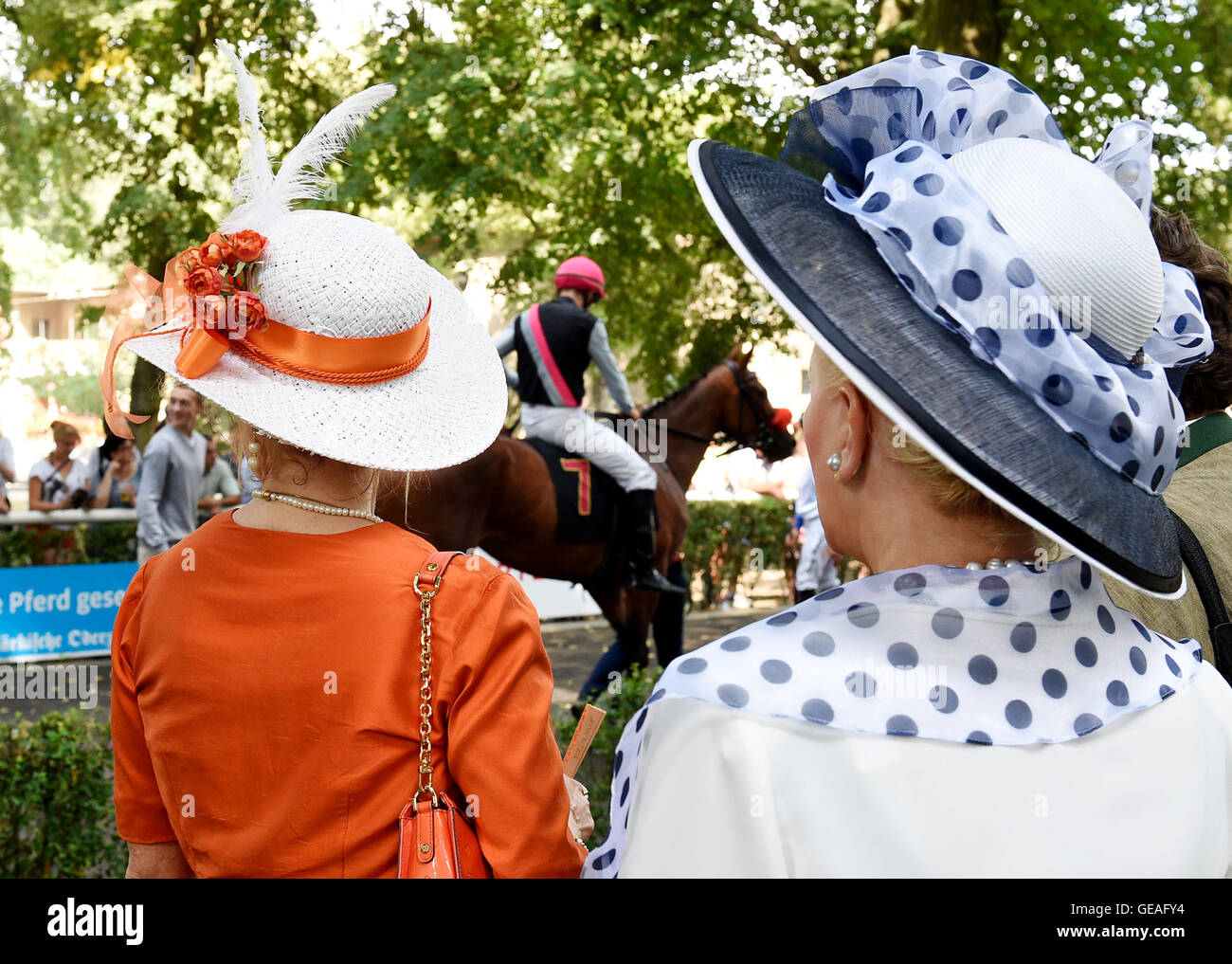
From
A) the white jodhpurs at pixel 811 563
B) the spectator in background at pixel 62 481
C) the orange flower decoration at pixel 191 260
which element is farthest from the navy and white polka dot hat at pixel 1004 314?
the spectator in background at pixel 62 481

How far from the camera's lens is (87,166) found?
54.9 ft

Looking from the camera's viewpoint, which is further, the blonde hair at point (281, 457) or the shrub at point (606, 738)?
the shrub at point (606, 738)

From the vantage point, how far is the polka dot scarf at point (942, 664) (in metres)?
1.06

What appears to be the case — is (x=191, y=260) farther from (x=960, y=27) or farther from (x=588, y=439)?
(x=960, y=27)

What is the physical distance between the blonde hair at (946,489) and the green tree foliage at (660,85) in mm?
7526

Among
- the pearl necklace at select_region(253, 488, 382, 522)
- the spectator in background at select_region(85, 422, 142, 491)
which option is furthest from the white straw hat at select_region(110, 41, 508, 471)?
the spectator in background at select_region(85, 422, 142, 491)

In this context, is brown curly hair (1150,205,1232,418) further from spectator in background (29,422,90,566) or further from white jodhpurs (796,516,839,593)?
spectator in background (29,422,90,566)

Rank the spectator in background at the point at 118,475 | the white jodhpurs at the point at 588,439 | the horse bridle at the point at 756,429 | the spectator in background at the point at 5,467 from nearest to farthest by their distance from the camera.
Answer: the white jodhpurs at the point at 588,439 → the horse bridle at the point at 756,429 → the spectator in background at the point at 5,467 → the spectator in background at the point at 118,475

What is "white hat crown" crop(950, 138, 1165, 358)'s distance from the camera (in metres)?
1.11

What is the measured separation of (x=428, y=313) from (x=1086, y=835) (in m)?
1.29

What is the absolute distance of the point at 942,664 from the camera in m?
1.09

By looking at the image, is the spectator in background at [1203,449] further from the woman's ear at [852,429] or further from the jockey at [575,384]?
the jockey at [575,384]

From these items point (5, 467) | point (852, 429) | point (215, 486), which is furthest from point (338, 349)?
point (5, 467)

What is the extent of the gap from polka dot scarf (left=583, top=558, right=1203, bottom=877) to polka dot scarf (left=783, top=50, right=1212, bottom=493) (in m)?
0.16
